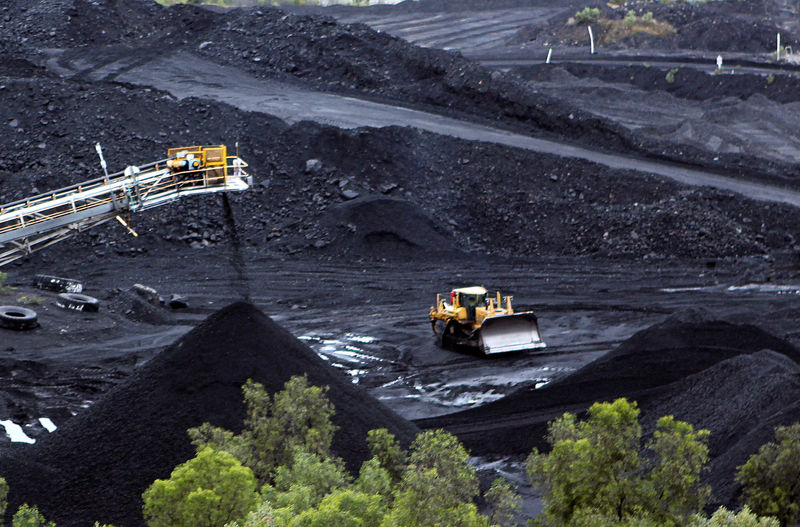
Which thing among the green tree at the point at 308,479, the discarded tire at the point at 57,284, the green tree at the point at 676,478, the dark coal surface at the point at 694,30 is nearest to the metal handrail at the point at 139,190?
the discarded tire at the point at 57,284

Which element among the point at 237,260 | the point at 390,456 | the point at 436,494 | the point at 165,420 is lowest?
the point at 390,456

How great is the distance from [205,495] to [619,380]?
1159cm

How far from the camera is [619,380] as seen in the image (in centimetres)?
2030

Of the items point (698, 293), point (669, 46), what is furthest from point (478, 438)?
point (669, 46)

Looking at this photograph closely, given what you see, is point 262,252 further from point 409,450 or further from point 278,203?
point 409,450

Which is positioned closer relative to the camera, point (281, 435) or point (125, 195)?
point (281, 435)

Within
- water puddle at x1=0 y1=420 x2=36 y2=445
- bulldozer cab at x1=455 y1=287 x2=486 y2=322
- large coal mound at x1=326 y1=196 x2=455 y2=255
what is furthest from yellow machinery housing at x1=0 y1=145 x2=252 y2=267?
large coal mound at x1=326 y1=196 x2=455 y2=255

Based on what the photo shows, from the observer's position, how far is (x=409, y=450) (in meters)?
15.5

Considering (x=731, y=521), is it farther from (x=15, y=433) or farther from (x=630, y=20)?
(x=630, y=20)

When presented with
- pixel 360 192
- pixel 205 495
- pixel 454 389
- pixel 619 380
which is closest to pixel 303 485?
pixel 205 495

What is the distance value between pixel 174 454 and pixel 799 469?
783cm

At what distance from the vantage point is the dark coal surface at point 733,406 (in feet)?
49.4

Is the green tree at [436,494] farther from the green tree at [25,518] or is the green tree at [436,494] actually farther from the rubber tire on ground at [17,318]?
the rubber tire on ground at [17,318]

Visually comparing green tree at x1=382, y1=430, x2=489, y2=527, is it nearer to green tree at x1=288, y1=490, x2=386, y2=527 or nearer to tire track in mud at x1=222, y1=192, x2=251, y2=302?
green tree at x1=288, y1=490, x2=386, y2=527
